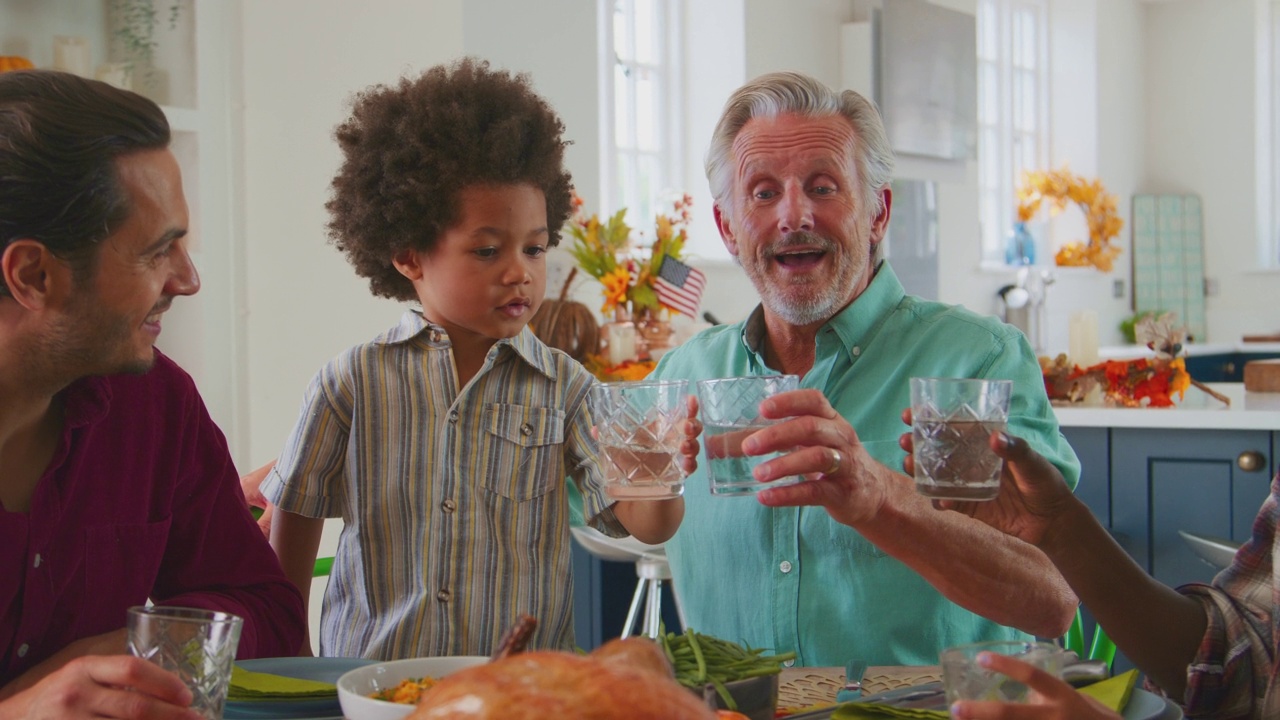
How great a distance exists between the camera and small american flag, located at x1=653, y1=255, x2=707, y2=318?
14.2ft

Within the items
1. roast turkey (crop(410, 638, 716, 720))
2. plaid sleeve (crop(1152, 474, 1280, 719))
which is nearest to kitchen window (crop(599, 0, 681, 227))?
plaid sleeve (crop(1152, 474, 1280, 719))

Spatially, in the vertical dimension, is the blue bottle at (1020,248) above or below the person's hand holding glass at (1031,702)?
above

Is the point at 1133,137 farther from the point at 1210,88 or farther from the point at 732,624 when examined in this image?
the point at 732,624

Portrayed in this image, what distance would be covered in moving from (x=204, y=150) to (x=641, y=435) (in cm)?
275

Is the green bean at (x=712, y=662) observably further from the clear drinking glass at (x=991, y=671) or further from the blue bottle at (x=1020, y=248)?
the blue bottle at (x=1020, y=248)

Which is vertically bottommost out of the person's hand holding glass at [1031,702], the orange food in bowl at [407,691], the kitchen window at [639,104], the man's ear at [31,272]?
the orange food in bowl at [407,691]

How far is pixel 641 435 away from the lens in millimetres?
1280

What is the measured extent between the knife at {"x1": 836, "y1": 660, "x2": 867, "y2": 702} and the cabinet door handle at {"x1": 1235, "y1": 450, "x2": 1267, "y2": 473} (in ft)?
7.97

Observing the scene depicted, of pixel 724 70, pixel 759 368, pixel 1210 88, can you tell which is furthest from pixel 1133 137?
pixel 759 368

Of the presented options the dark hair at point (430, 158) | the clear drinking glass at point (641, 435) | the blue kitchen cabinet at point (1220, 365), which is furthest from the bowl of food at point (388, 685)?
the blue kitchen cabinet at point (1220, 365)

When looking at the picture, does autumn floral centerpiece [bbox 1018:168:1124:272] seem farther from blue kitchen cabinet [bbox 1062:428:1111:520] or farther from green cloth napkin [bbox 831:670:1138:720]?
green cloth napkin [bbox 831:670:1138:720]

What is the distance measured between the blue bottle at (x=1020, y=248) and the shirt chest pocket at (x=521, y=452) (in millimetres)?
7561

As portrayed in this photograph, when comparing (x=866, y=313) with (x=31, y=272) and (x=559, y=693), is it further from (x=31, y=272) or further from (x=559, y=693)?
(x=559, y=693)

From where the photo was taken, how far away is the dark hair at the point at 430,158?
1.79 m
